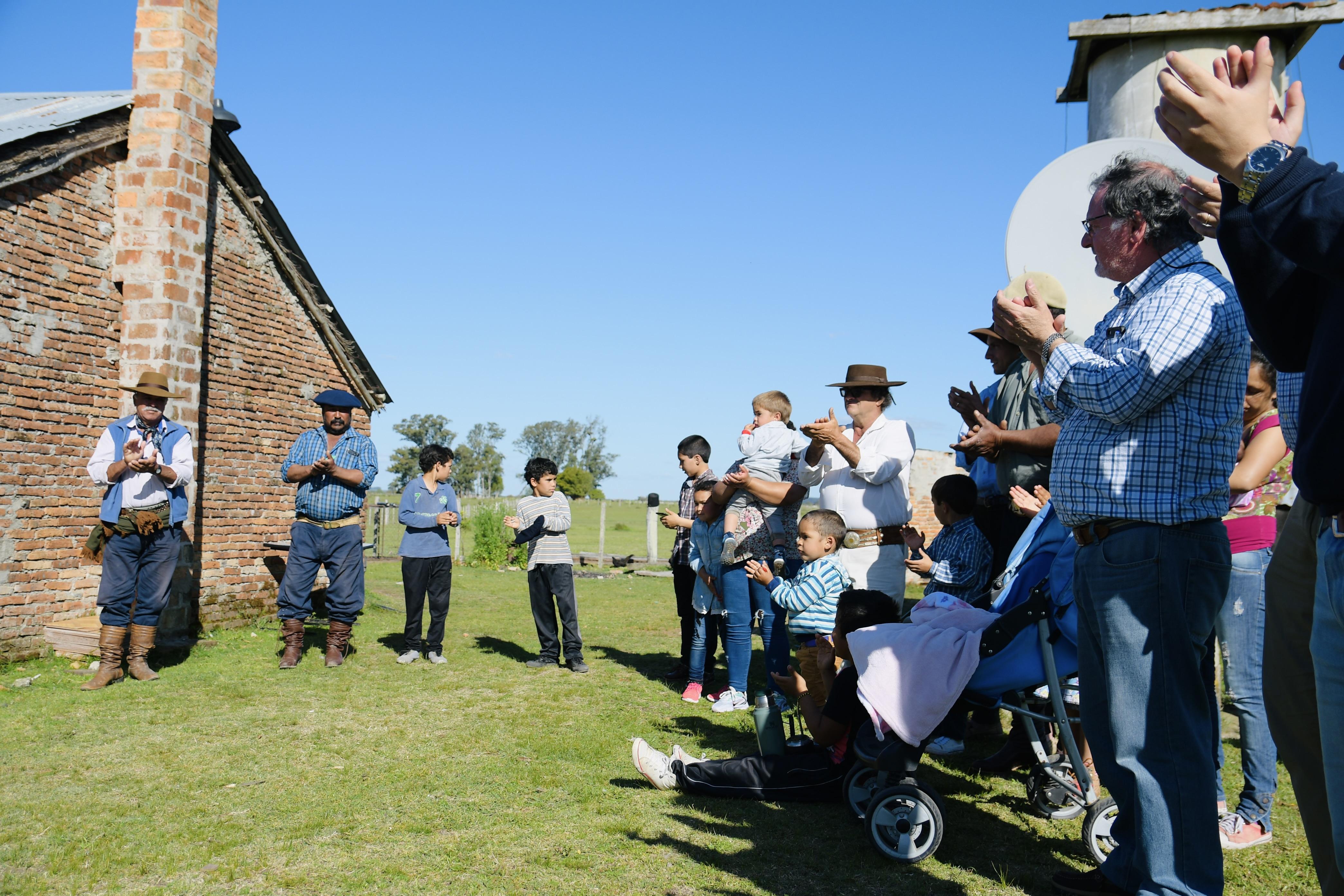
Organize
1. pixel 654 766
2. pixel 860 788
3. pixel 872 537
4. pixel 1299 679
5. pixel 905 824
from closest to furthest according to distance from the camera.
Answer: pixel 1299 679 → pixel 905 824 → pixel 860 788 → pixel 654 766 → pixel 872 537

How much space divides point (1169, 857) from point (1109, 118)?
10.7 metres

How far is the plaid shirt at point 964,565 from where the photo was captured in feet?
15.6

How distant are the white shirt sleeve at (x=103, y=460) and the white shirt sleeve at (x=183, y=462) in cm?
39

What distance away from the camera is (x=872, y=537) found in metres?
5.14

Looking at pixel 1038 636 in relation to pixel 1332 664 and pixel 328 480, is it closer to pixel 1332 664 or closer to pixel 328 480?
pixel 1332 664

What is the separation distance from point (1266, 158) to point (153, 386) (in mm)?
7538

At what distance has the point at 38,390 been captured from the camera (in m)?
7.84

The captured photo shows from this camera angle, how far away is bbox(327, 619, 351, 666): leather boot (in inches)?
308

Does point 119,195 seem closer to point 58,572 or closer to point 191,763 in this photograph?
point 58,572

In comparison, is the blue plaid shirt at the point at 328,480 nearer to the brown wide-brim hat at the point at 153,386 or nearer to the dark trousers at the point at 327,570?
the dark trousers at the point at 327,570

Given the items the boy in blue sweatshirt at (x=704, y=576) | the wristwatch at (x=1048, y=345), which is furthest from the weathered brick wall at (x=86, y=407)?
the wristwatch at (x=1048, y=345)

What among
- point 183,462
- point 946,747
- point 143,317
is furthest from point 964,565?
point 143,317

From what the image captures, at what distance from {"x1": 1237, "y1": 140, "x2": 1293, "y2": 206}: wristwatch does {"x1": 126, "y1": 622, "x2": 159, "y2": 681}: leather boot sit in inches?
305

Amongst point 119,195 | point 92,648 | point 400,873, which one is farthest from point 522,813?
point 119,195
